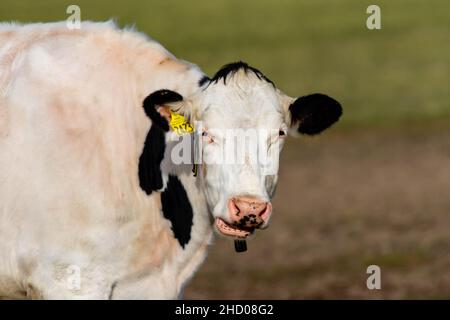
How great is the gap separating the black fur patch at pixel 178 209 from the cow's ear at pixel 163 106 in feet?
1.58

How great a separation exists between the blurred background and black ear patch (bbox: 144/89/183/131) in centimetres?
121

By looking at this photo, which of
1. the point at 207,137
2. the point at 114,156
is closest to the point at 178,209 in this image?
the point at 114,156

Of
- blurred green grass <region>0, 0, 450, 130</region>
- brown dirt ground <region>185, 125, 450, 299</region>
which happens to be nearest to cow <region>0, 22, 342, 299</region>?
brown dirt ground <region>185, 125, 450, 299</region>

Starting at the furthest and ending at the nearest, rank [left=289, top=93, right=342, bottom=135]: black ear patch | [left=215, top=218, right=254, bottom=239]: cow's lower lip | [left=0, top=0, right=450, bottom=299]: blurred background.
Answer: [left=0, top=0, right=450, bottom=299]: blurred background → [left=289, top=93, right=342, bottom=135]: black ear patch → [left=215, top=218, right=254, bottom=239]: cow's lower lip

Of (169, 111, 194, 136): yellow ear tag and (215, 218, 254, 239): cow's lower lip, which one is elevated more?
(169, 111, 194, 136): yellow ear tag

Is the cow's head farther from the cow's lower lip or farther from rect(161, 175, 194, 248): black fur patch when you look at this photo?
rect(161, 175, 194, 248): black fur patch

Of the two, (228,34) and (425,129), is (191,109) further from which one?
(228,34)

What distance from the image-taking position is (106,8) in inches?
1613

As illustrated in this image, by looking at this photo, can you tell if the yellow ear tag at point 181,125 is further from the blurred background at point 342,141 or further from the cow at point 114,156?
the blurred background at point 342,141

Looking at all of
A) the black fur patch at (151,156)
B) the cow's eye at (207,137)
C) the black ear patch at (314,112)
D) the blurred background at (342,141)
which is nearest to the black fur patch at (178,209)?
the black fur patch at (151,156)

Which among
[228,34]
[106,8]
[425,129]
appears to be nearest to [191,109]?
[425,129]

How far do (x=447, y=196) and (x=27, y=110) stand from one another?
10999mm

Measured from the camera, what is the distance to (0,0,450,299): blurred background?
14.2 metres

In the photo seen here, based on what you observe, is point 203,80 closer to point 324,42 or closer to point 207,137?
point 207,137
